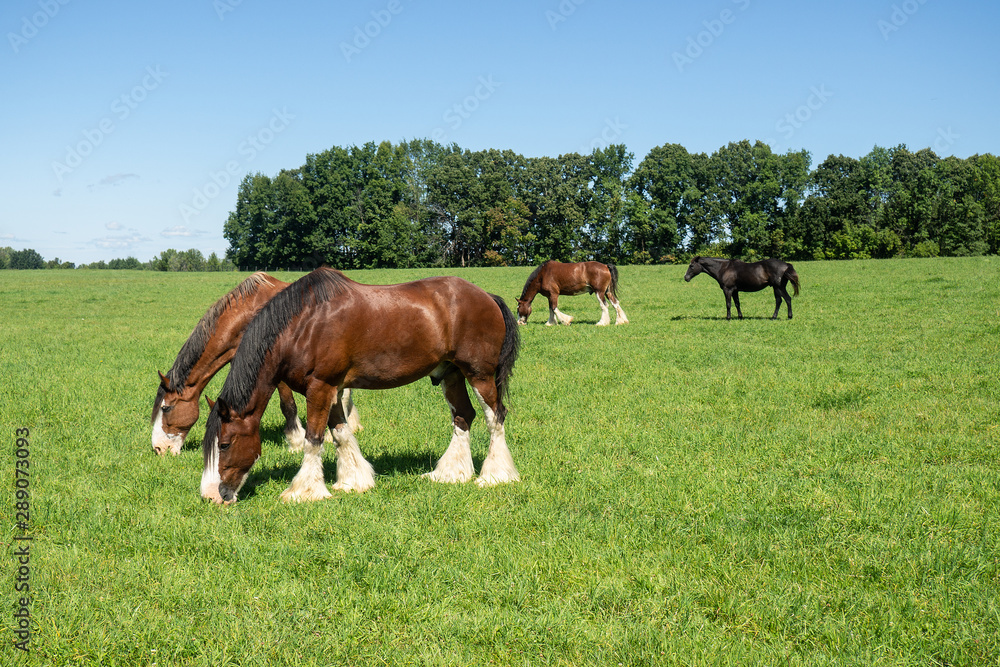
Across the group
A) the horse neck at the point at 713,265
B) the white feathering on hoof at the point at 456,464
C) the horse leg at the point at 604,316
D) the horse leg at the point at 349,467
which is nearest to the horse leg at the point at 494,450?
the white feathering on hoof at the point at 456,464

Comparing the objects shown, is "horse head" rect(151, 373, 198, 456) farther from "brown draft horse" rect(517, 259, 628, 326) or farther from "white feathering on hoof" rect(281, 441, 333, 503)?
"brown draft horse" rect(517, 259, 628, 326)

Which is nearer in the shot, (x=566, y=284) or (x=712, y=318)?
(x=712, y=318)

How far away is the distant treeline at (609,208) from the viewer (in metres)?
69.6

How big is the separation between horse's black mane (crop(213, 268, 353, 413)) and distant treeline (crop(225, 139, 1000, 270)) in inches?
2544

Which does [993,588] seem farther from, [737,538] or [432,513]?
[432,513]

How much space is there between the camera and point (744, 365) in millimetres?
12195

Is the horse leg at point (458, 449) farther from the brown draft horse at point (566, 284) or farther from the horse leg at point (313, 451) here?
the brown draft horse at point (566, 284)

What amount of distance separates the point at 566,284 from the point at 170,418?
15.2 m

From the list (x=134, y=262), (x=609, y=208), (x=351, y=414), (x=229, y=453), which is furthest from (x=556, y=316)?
(x=134, y=262)

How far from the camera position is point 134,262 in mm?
124375

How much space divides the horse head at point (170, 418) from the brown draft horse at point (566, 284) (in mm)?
13528

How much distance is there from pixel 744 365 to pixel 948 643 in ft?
29.2

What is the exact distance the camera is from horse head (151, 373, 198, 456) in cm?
736

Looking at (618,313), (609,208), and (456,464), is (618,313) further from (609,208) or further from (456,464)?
(609,208)
